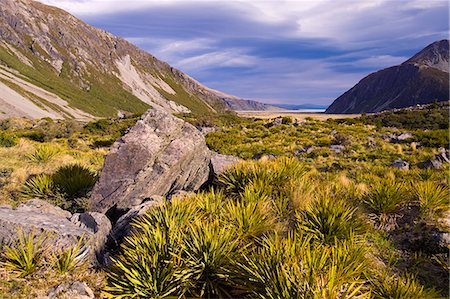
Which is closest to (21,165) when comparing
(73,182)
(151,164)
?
(73,182)

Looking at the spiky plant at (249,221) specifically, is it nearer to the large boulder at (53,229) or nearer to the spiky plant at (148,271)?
the spiky plant at (148,271)

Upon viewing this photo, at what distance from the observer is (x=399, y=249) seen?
7453 millimetres

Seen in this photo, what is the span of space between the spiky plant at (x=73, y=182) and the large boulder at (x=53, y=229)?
8.29ft

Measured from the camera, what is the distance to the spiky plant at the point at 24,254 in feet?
→ 18.4

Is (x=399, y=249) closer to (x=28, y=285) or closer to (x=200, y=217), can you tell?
(x=200, y=217)

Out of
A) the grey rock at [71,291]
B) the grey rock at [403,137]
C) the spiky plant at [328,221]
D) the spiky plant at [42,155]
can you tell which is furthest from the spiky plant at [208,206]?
the grey rock at [403,137]

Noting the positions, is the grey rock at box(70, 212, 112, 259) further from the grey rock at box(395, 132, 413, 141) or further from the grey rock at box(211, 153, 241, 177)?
the grey rock at box(395, 132, 413, 141)

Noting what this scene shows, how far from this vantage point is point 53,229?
6.51 m

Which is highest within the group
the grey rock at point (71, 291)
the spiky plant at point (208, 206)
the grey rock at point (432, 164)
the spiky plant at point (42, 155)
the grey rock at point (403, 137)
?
the spiky plant at point (42, 155)

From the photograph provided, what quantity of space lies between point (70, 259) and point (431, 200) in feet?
27.9

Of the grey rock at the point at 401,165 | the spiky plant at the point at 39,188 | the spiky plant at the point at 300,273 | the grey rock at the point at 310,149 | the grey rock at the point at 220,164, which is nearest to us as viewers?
the spiky plant at the point at 300,273

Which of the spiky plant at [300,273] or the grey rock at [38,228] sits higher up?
the grey rock at [38,228]

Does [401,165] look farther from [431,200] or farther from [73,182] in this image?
[73,182]

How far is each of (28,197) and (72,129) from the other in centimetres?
2879
